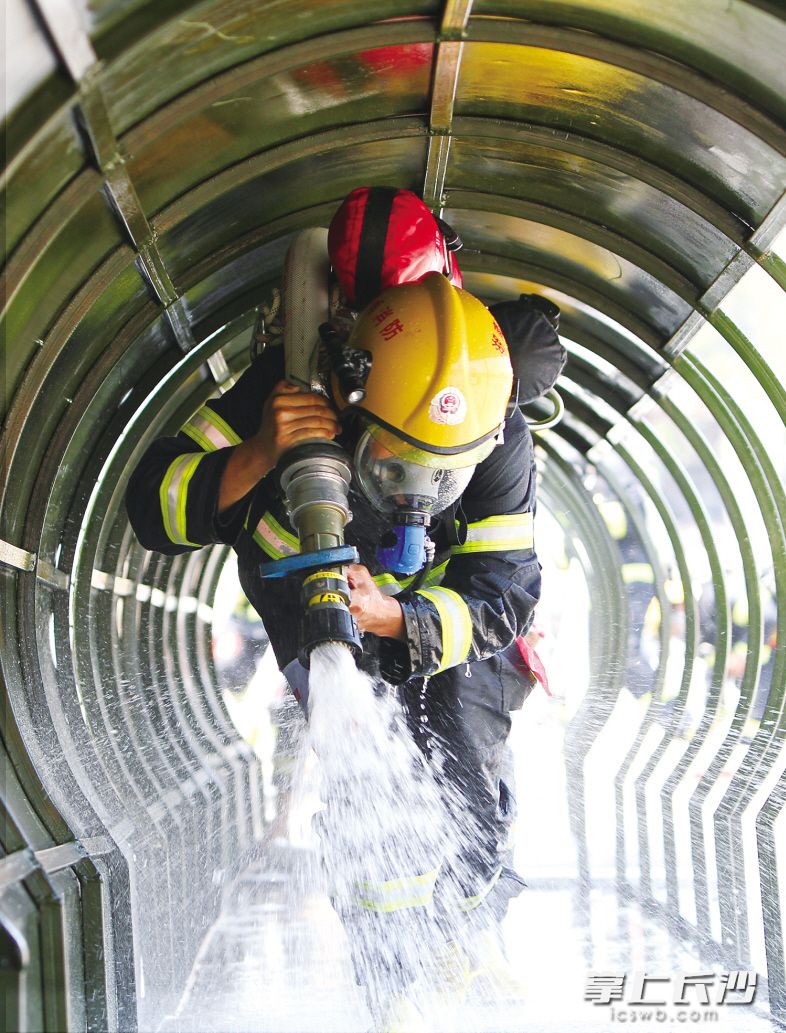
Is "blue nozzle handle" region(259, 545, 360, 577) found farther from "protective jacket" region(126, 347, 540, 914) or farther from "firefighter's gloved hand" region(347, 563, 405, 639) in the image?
"protective jacket" region(126, 347, 540, 914)

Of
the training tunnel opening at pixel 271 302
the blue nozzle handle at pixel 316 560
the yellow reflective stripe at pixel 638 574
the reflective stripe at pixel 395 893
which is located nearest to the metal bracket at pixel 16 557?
the training tunnel opening at pixel 271 302

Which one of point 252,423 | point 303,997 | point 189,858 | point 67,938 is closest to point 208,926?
point 189,858

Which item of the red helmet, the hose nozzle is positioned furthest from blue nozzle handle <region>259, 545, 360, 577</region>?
the red helmet

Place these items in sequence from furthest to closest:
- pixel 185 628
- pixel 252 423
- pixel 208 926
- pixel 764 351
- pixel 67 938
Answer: pixel 185 628, pixel 208 926, pixel 764 351, pixel 252 423, pixel 67 938

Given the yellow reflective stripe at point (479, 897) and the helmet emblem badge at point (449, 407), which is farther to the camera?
the yellow reflective stripe at point (479, 897)

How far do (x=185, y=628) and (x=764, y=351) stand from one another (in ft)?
15.2

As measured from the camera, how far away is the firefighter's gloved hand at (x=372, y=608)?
11.2ft

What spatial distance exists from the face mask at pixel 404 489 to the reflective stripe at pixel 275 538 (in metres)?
0.39

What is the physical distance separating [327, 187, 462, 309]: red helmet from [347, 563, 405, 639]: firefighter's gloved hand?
92 centimetres

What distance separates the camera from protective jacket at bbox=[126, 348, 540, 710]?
3531mm

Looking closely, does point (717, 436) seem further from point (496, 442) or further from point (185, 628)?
point (185, 628)

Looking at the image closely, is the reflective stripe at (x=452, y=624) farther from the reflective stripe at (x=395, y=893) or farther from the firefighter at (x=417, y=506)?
the reflective stripe at (x=395, y=893)

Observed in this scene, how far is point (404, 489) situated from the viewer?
10.9ft

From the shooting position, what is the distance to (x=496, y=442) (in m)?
3.54
